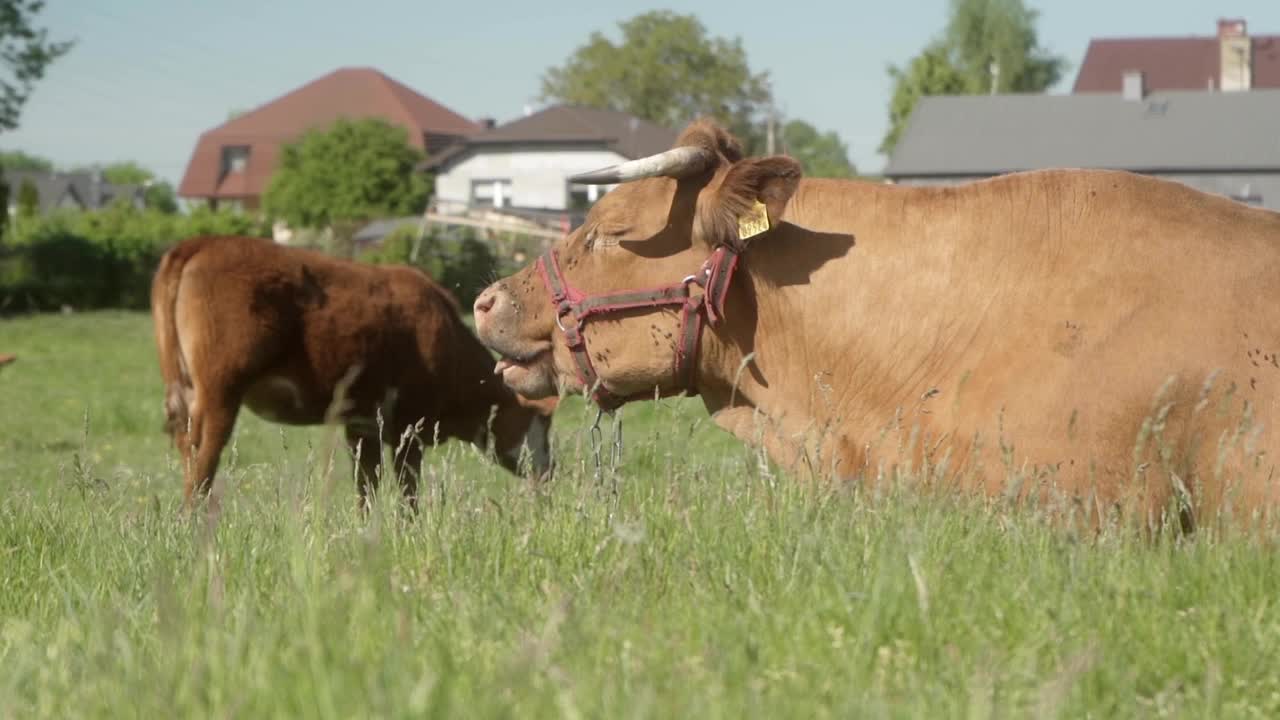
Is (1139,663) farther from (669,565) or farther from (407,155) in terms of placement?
(407,155)

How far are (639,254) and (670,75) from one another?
95.7 meters

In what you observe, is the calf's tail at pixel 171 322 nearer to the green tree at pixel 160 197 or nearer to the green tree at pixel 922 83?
the green tree at pixel 922 83

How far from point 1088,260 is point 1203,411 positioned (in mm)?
631

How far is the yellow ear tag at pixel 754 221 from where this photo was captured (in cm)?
552

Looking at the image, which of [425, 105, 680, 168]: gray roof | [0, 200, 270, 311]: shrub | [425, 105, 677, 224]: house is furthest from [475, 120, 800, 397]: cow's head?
[425, 105, 677, 224]: house

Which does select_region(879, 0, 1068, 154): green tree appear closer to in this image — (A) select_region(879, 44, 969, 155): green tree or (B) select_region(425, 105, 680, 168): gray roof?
(A) select_region(879, 44, 969, 155): green tree

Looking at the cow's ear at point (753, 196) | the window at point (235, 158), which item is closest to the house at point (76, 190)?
the window at point (235, 158)

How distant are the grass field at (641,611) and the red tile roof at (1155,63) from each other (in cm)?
9281

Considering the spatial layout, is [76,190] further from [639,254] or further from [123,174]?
[639,254]

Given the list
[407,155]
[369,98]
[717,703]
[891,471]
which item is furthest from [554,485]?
[369,98]

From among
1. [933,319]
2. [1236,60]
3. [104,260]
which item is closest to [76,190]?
[1236,60]

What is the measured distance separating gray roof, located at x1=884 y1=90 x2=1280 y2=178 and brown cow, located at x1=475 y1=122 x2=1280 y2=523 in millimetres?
57411

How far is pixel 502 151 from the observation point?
82688 mm

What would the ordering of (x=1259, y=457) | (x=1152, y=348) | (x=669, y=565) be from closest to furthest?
(x=669, y=565) < (x=1259, y=457) < (x=1152, y=348)
